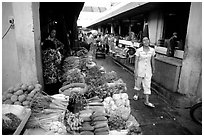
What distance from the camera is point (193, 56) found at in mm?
4438

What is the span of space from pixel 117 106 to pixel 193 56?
9.61 feet

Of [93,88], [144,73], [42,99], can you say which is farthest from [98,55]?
[42,99]

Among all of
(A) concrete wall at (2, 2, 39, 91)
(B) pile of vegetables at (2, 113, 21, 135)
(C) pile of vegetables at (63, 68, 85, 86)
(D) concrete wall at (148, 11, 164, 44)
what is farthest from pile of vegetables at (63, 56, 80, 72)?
(D) concrete wall at (148, 11, 164, 44)

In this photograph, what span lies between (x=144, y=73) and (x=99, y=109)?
198 centimetres

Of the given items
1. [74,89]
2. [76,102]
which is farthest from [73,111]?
[74,89]

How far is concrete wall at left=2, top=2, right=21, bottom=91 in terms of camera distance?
302 cm

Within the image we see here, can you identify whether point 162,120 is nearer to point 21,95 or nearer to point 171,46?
point 21,95

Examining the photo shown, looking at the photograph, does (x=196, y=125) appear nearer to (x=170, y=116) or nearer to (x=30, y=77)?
(x=170, y=116)

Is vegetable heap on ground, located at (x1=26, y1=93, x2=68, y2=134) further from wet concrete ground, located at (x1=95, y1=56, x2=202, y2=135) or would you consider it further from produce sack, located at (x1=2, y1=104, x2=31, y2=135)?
wet concrete ground, located at (x1=95, y1=56, x2=202, y2=135)

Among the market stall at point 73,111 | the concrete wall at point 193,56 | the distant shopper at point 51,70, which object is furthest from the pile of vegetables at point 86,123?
the concrete wall at point 193,56

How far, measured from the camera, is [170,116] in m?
3.77

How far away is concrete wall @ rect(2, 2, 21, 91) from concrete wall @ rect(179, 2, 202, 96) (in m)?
4.34

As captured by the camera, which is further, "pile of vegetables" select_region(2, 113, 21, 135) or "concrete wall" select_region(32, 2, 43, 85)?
"concrete wall" select_region(32, 2, 43, 85)

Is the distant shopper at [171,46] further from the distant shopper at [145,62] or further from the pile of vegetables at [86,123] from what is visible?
the pile of vegetables at [86,123]
